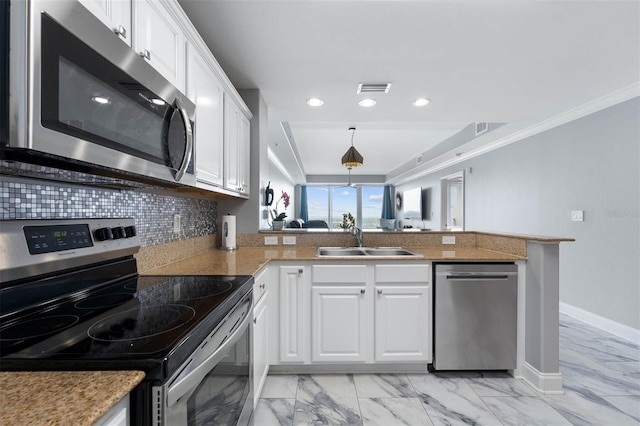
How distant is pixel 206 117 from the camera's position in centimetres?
167

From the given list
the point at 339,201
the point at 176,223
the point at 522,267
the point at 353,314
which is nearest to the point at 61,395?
the point at 176,223

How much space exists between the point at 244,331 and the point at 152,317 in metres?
0.51

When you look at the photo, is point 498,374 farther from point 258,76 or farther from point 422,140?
point 422,140

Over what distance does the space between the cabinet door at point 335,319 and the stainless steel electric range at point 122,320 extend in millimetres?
787

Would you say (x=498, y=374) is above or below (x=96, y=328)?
below

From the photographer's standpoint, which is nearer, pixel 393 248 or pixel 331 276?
pixel 331 276

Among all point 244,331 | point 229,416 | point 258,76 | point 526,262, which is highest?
point 258,76

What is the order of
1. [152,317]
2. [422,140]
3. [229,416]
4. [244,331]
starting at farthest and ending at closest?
[422,140] → [244,331] → [229,416] → [152,317]

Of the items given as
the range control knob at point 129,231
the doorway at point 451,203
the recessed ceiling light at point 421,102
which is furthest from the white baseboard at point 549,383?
the doorway at point 451,203

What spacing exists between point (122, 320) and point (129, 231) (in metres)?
0.59

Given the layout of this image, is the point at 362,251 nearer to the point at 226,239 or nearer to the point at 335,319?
the point at 335,319

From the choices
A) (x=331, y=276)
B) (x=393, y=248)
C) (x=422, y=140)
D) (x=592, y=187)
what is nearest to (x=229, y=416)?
(x=331, y=276)

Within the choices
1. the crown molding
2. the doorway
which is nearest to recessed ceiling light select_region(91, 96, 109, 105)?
the crown molding

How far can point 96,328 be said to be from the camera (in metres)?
0.83
